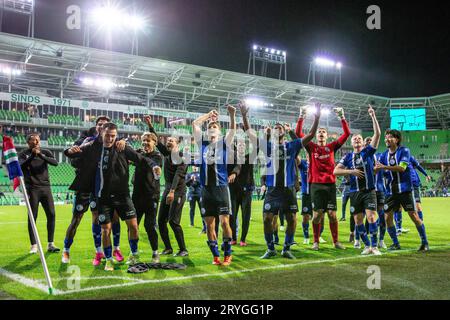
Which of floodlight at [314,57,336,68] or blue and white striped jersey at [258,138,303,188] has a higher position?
floodlight at [314,57,336,68]

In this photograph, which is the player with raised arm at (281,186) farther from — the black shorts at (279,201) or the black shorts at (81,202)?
the black shorts at (81,202)

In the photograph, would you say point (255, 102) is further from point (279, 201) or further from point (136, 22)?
point (279, 201)

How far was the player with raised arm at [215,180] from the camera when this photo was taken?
21.0ft

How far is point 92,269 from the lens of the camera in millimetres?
6094

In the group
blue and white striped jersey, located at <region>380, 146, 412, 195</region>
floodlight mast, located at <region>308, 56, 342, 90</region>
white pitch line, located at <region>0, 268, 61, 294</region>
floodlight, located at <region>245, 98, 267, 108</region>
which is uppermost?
floodlight mast, located at <region>308, 56, 342, 90</region>

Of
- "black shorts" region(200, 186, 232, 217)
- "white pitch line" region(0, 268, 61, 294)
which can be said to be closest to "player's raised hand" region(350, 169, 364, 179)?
"black shorts" region(200, 186, 232, 217)

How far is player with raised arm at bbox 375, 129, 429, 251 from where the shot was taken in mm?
7672

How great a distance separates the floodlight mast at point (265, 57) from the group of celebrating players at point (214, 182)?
40.8 m

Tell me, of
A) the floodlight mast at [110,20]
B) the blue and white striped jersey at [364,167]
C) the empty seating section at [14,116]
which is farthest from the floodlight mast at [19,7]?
the blue and white striped jersey at [364,167]

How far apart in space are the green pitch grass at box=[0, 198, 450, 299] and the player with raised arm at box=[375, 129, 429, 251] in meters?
0.50

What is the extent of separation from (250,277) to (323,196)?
123 inches

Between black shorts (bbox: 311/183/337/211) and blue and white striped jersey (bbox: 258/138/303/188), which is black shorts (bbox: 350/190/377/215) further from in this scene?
blue and white striped jersey (bbox: 258/138/303/188)

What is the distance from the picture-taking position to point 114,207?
6074mm

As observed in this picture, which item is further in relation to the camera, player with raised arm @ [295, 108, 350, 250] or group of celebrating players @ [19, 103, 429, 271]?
player with raised arm @ [295, 108, 350, 250]
